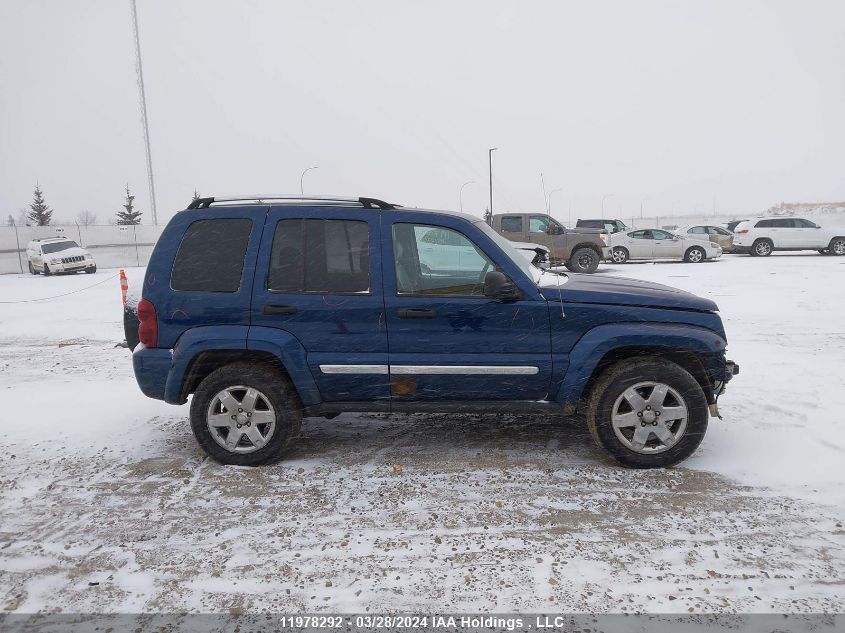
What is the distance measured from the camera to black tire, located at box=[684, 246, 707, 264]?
74.0 feet

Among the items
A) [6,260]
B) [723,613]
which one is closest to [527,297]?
[723,613]

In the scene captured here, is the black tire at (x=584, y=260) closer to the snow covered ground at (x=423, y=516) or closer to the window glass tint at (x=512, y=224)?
the window glass tint at (x=512, y=224)

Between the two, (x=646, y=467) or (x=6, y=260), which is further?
(x=6, y=260)

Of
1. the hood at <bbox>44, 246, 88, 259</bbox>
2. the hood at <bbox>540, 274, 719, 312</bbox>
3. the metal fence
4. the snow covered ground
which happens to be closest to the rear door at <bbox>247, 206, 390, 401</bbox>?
the snow covered ground

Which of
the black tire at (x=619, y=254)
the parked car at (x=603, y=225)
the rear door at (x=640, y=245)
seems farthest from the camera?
the parked car at (x=603, y=225)

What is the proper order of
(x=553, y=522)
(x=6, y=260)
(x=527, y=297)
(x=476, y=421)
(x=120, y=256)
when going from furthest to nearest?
(x=120, y=256)
(x=6, y=260)
(x=476, y=421)
(x=527, y=297)
(x=553, y=522)

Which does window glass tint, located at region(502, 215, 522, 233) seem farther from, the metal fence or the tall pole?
the tall pole

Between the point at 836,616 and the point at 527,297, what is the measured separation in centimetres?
232

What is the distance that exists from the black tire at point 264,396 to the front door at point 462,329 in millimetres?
774

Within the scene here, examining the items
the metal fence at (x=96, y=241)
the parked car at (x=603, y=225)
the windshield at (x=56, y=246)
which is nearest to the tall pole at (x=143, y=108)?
the metal fence at (x=96, y=241)

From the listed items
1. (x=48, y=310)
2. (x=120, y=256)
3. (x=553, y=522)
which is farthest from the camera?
(x=120, y=256)

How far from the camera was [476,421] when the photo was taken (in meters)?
5.20

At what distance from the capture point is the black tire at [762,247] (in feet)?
78.8

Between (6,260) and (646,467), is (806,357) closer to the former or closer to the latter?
(646,467)
